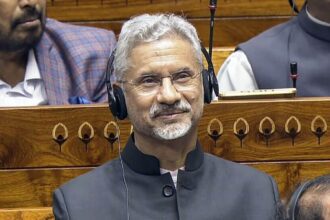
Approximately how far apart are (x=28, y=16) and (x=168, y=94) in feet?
1.86

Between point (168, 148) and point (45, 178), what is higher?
point (168, 148)

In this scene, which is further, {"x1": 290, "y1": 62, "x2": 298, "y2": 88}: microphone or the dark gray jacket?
{"x1": 290, "y1": 62, "x2": 298, "y2": 88}: microphone

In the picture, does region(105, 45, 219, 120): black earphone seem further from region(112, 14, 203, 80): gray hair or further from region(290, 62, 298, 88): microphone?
region(290, 62, 298, 88): microphone

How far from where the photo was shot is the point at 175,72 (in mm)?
1604

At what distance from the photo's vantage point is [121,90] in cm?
163

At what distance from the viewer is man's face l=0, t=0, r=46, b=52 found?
207 cm

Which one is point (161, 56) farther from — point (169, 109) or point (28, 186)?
point (28, 186)

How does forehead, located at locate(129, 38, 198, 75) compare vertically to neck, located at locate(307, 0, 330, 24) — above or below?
above

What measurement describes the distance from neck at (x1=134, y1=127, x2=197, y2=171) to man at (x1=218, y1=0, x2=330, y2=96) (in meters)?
0.47

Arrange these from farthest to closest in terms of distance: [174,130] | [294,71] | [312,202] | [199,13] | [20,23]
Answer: [199,13]
[20,23]
[294,71]
[174,130]
[312,202]

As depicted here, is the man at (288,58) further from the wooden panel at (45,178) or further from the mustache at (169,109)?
the mustache at (169,109)

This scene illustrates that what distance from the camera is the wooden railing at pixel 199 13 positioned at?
243 centimetres

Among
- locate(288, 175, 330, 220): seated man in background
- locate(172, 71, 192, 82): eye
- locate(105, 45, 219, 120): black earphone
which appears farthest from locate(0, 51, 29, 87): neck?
locate(288, 175, 330, 220): seated man in background

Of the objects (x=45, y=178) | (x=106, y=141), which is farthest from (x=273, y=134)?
(x=45, y=178)
